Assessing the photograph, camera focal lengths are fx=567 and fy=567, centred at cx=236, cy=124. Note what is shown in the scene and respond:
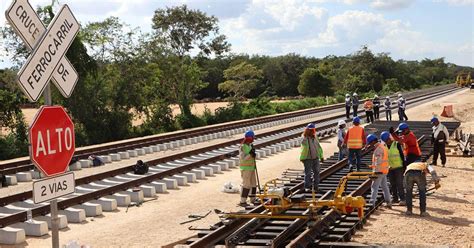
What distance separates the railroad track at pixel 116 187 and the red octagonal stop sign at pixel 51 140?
5196 millimetres

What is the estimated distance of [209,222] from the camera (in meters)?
11.1

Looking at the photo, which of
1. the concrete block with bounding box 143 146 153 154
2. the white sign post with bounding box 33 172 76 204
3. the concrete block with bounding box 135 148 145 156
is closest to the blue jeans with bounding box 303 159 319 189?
the white sign post with bounding box 33 172 76 204

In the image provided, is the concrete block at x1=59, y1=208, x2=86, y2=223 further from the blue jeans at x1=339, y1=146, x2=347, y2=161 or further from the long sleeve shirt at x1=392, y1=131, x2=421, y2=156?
the blue jeans at x1=339, y1=146, x2=347, y2=161

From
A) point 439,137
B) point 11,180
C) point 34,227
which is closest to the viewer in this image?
point 34,227

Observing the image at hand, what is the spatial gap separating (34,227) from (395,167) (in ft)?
24.3

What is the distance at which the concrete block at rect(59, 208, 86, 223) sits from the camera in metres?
11.2

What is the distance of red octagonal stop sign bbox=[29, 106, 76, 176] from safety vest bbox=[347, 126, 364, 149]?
33.3 ft

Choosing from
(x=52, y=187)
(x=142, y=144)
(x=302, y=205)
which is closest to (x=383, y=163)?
(x=302, y=205)

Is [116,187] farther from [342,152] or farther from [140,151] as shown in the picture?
[140,151]

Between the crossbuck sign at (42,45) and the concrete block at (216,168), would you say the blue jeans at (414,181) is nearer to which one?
the concrete block at (216,168)

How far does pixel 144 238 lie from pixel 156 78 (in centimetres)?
2658

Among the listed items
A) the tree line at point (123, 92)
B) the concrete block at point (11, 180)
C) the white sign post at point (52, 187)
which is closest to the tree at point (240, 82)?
the tree line at point (123, 92)

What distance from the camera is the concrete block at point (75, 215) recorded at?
36.9 ft

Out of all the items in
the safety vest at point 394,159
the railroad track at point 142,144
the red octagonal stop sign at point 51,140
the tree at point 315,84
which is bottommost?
the railroad track at point 142,144
